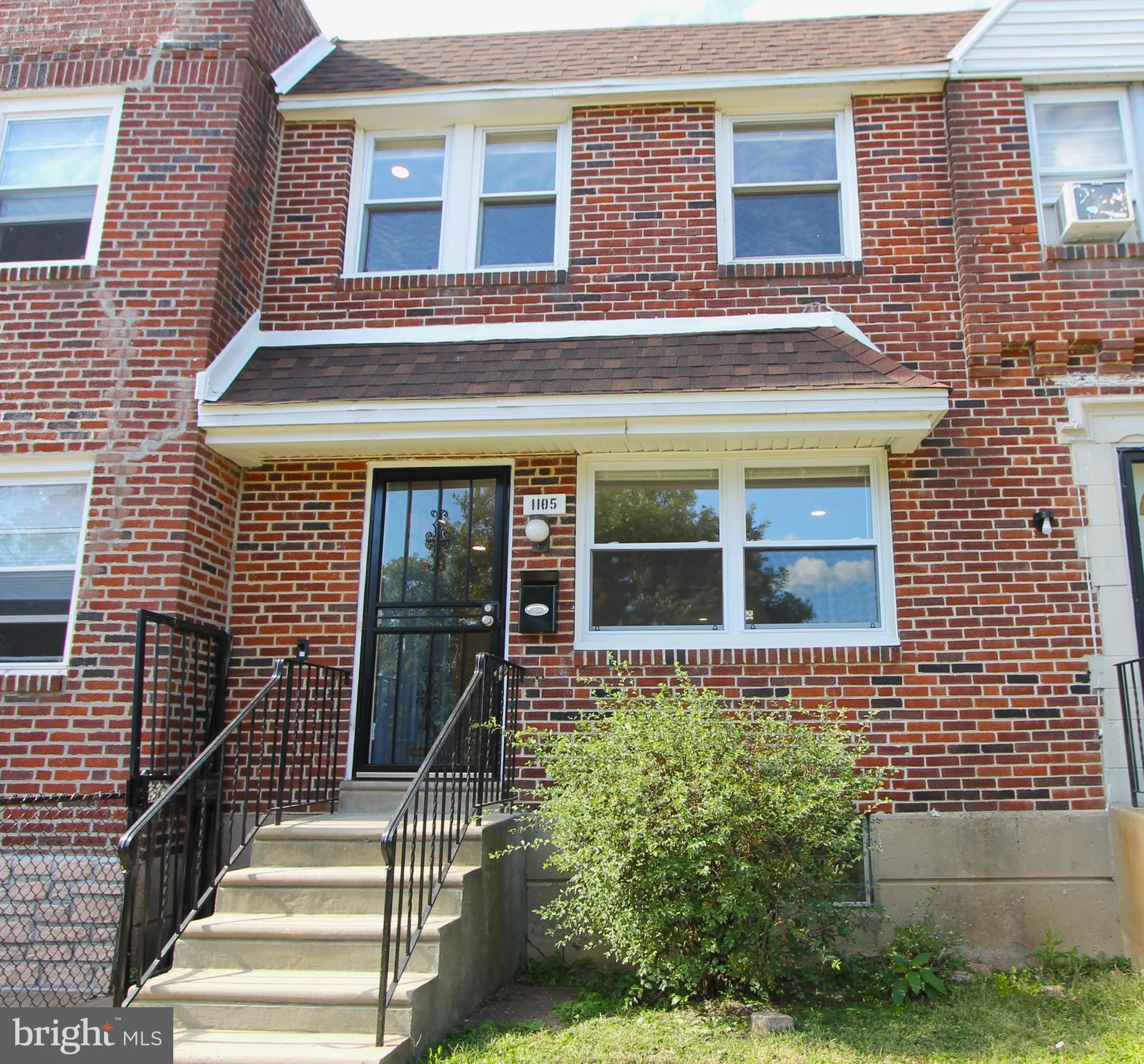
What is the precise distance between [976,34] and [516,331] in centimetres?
403

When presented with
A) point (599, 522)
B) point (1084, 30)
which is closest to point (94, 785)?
point (599, 522)

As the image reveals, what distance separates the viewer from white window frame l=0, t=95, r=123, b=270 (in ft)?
23.4

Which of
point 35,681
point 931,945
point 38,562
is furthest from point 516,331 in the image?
point 931,945

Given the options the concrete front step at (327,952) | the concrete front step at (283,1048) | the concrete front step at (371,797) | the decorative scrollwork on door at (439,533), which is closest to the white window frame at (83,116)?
the decorative scrollwork on door at (439,533)

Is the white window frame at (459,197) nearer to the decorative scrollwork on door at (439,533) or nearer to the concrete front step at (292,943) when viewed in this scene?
the decorative scrollwork on door at (439,533)

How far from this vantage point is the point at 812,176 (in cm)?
760

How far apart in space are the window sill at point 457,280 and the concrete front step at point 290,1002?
4773 millimetres

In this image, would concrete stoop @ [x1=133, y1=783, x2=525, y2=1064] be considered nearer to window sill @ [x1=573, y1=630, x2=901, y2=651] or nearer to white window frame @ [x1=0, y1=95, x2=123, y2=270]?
window sill @ [x1=573, y1=630, x2=901, y2=651]

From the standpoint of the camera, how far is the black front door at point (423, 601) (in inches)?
264

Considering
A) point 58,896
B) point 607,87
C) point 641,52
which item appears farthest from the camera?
point 641,52

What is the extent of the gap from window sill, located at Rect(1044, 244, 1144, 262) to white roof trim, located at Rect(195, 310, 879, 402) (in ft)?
4.48

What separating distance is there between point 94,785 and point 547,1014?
10.1 ft

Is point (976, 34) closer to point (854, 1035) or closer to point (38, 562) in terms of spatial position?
point (854, 1035)

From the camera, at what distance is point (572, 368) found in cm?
673
